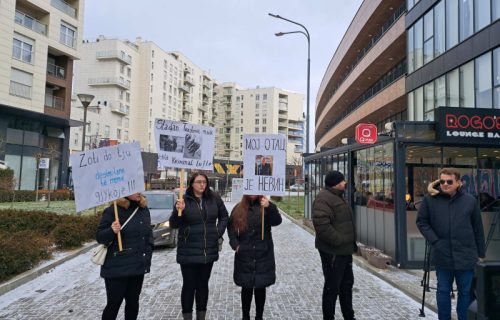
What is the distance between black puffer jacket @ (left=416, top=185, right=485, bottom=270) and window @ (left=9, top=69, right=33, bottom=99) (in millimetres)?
35274

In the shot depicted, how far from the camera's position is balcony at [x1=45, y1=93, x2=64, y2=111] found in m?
37.2

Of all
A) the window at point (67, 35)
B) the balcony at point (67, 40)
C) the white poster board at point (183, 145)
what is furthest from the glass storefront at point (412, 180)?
the window at point (67, 35)

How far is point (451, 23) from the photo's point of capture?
19.3 meters

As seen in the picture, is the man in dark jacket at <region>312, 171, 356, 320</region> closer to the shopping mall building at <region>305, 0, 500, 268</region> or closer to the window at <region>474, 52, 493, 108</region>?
the shopping mall building at <region>305, 0, 500, 268</region>

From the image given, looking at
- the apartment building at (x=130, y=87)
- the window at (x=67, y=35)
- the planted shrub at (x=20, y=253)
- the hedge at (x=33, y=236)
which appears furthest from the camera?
the apartment building at (x=130, y=87)

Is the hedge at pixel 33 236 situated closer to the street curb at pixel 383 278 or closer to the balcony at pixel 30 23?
the street curb at pixel 383 278

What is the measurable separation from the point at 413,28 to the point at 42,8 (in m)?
31.0

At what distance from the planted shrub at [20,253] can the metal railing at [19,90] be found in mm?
28295

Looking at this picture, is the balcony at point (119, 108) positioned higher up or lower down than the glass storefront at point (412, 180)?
higher up

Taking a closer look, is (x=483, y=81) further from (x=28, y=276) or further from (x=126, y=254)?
(x=28, y=276)

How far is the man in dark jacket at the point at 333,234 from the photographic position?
4.96 m

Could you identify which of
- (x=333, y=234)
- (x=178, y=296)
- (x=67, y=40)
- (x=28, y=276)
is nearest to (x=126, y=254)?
(x=333, y=234)

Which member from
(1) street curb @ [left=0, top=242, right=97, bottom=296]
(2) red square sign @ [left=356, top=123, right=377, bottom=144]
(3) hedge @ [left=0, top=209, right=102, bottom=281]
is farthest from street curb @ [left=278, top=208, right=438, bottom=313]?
(3) hedge @ [left=0, top=209, right=102, bottom=281]

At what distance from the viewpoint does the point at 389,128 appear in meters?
9.31
